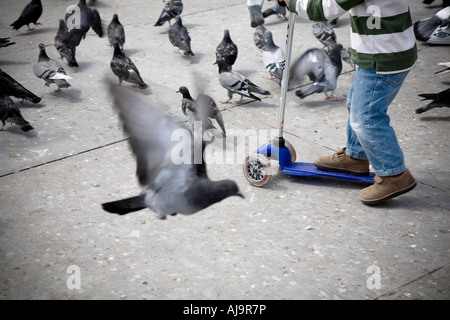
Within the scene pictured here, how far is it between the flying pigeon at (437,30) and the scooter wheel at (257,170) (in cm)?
447

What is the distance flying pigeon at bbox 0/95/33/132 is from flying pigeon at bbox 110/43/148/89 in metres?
1.38

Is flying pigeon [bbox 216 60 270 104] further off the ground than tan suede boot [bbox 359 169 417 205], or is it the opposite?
flying pigeon [bbox 216 60 270 104]

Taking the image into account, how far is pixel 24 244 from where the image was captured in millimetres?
3617

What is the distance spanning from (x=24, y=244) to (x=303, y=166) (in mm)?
2303

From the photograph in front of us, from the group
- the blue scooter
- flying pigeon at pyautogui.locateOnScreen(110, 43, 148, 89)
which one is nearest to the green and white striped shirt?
the blue scooter

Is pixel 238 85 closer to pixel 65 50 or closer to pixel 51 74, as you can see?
pixel 51 74

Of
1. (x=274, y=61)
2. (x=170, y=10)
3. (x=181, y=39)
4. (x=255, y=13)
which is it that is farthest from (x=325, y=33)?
(x=170, y=10)

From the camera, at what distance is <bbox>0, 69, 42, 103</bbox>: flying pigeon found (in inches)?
223

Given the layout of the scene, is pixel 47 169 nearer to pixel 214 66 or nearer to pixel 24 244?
pixel 24 244

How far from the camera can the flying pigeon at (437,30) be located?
7.32 meters

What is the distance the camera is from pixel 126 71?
616cm

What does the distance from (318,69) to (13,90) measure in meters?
3.48

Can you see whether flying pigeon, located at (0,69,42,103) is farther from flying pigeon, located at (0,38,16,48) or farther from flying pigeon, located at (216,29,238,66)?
flying pigeon, located at (216,29,238,66)

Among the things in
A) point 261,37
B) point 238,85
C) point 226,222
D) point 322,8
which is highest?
point 322,8
